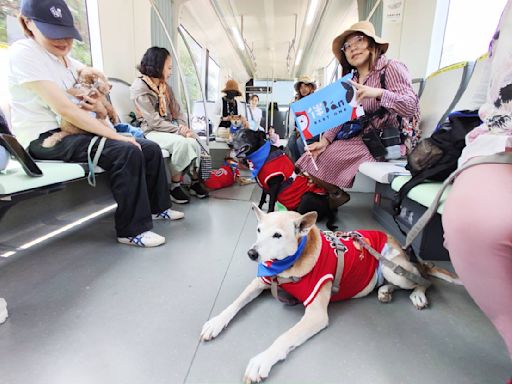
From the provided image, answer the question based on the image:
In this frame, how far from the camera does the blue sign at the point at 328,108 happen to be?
1.57 m

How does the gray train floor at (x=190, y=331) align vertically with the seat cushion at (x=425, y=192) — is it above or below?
below

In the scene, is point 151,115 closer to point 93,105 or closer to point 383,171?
point 93,105

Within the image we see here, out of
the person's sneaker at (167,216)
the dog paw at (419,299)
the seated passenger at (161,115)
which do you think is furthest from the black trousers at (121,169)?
the dog paw at (419,299)

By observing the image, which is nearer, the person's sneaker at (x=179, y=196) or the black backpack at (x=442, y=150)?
the black backpack at (x=442, y=150)

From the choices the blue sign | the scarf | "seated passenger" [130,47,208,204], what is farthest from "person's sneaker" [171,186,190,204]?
the blue sign

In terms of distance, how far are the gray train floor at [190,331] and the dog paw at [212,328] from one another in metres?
0.03

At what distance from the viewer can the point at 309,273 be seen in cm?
97

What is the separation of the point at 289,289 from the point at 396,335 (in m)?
0.39

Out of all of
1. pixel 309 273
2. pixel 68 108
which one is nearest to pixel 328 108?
pixel 309 273

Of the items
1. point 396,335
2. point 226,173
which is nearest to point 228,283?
point 396,335

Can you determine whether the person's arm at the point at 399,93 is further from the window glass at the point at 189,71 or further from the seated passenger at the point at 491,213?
the window glass at the point at 189,71

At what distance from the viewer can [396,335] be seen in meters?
0.95

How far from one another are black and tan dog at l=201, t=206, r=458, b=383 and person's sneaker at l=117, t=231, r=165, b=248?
778 millimetres

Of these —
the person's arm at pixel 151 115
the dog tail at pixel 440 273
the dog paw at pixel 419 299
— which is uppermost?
the person's arm at pixel 151 115
